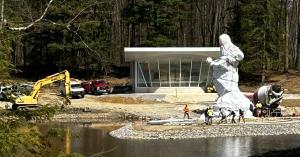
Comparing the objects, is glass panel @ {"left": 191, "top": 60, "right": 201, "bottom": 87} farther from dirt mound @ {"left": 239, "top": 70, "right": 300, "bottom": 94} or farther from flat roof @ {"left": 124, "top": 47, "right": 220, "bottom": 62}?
dirt mound @ {"left": 239, "top": 70, "right": 300, "bottom": 94}

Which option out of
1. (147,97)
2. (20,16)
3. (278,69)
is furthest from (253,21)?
(20,16)

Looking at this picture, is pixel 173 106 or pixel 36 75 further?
pixel 36 75

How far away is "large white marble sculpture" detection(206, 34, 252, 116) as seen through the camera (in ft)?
119

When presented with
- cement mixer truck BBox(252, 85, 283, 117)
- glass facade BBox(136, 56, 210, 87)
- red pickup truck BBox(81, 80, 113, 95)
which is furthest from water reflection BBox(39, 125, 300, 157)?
glass facade BBox(136, 56, 210, 87)

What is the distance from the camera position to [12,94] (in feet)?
17.5

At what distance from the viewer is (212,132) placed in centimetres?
3064

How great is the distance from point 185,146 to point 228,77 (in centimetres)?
1187

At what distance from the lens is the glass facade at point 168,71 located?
59750 mm

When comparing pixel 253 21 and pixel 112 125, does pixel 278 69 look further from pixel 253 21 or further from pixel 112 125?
pixel 112 125

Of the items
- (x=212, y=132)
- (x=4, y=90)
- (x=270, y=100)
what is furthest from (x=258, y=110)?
(x=4, y=90)

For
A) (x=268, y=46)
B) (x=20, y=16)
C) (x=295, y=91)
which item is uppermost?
(x=20, y=16)

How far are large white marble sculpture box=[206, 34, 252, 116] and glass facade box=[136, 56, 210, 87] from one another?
22767 millimetres

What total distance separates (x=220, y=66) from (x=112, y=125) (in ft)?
27.2

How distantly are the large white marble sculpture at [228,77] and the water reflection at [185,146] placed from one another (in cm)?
702
